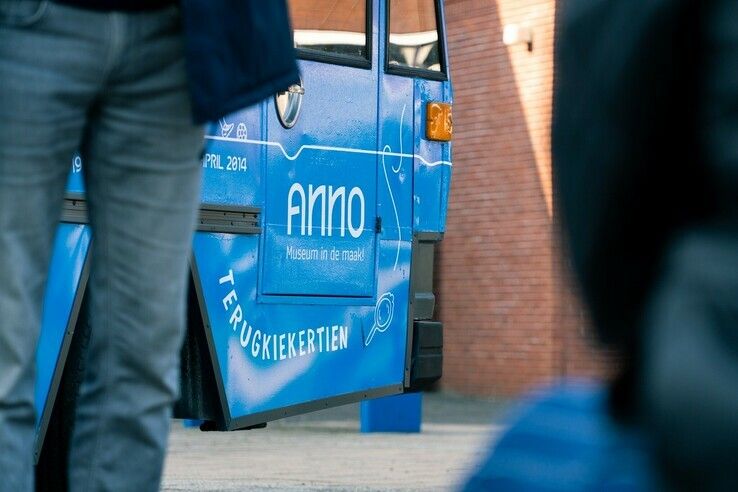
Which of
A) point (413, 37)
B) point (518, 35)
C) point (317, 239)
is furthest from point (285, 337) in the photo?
point (518, 35)

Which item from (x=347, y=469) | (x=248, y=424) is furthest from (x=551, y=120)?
(x=347, y=469)

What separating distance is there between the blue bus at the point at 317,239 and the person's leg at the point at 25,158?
7.35ft

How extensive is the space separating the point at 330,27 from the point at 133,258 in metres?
3.36

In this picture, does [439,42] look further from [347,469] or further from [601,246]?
[601,246]

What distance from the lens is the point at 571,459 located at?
3.11 feet

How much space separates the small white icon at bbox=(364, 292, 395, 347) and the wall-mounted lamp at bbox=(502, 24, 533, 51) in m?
10.0

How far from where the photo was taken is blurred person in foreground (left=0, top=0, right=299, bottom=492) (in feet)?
7.54

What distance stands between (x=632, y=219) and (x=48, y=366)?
3810 millimetres

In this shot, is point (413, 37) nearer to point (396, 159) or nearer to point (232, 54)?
point (396, 159)

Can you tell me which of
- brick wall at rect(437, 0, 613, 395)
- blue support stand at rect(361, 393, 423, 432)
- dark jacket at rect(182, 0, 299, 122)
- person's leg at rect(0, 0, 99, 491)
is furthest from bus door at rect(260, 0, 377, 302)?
brick wall at rect(437, 0, 613, 395)

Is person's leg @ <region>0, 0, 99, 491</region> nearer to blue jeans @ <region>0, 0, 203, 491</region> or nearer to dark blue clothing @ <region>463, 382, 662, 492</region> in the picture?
blue jeans @ <region>0, 0, 203, 491</region>

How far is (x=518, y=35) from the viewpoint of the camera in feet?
50.9

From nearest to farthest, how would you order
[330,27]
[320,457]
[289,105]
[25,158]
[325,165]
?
[25,158] → [289,105] → [325,165] → [330,27] → [320,457]

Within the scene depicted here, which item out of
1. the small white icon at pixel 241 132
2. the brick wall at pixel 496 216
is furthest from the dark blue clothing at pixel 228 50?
the brick wall at pixel 496 216
